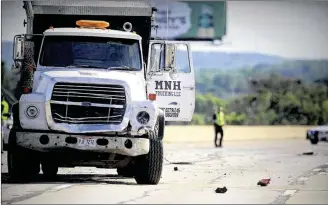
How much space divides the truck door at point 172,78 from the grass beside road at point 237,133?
85.7 ft

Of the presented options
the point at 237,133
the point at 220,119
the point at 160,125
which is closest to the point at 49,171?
the point at 160,125

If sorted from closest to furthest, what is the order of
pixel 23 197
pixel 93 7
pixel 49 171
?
pixel 23 197 < pixel 49 171 < pixel 93 7

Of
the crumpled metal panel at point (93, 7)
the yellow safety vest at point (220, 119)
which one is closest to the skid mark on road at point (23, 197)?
the crumpled metal panel at point (93, 7)

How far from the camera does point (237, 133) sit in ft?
167

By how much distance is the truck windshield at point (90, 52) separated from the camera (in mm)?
13992

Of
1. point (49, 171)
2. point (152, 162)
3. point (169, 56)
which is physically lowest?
point (49, 171)

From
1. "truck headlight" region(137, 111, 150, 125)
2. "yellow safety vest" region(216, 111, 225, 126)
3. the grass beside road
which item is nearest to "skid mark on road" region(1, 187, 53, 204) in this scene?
"truck headlight" region(137, 111, 150, 125)

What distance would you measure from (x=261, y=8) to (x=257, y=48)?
10.4 meters

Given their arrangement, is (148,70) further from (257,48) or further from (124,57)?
(257,48)

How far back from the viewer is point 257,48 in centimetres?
3161

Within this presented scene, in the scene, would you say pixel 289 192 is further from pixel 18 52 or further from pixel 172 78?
pixel 18 52

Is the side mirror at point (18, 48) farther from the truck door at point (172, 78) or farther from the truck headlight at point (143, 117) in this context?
the truck headlight at point (143, 117)

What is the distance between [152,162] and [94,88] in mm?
1397

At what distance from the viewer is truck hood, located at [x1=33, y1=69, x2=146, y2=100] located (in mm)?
13203
